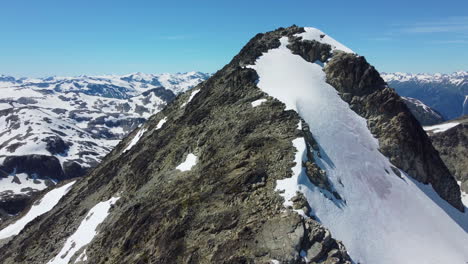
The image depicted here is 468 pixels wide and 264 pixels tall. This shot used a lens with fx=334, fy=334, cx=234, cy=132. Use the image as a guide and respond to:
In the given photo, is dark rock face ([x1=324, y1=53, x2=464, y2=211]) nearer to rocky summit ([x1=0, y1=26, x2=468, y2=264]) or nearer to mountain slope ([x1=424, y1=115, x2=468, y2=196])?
rocky summit ([x1=0, y1=26, x2=468, y2=264])

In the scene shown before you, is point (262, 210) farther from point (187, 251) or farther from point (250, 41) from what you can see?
point (250, 41)

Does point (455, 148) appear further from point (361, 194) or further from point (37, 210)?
point (37, 210)

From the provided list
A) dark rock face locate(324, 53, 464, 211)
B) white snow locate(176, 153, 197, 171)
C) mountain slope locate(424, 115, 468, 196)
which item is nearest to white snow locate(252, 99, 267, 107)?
white snow locate(176, 153, 197, 171)

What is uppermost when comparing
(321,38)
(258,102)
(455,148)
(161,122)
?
(321,38)

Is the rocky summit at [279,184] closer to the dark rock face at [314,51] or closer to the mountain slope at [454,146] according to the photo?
the dark rock face at [314,51]

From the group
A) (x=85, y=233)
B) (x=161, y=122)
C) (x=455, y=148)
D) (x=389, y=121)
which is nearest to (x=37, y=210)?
(x=161, y=122)

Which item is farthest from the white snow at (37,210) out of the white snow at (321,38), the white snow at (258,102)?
the white snow at (321,38)

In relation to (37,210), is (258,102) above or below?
above
